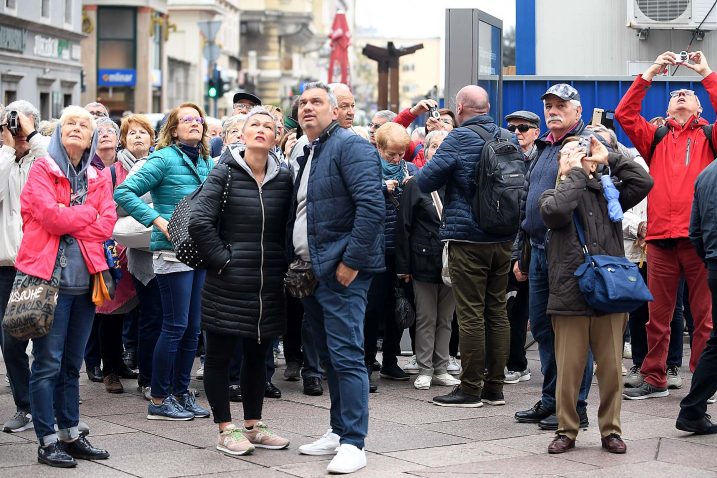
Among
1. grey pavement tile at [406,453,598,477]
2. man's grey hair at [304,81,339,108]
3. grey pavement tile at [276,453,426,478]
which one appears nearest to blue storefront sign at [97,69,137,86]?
man's grey hair at [304,81,339,108]

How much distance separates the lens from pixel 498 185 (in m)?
8.83

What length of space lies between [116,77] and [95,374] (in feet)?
149

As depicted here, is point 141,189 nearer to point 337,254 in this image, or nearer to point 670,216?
point 337,254

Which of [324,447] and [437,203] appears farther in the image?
[437,203]

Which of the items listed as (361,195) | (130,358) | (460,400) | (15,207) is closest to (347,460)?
(361,195)

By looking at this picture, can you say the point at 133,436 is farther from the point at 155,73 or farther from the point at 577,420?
the point at 155,73

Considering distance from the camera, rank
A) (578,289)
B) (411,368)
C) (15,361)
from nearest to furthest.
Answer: (578,289) < (15,361) < (411,368)

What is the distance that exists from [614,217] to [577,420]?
1216 millimetres

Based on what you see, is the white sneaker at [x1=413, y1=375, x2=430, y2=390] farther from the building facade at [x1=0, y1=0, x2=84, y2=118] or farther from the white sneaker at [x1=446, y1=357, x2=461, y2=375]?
the building facade at [x1=0, y1=0, x2=84, y2=118]

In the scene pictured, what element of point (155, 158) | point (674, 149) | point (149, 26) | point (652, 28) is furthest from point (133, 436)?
point (149, 26)

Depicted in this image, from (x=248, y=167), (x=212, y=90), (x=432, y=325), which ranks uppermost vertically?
(x=212, y=90)

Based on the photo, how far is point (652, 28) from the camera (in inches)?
644

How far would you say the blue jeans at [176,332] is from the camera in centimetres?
862

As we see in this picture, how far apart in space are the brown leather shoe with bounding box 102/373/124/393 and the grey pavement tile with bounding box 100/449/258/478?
2229 millimetres
